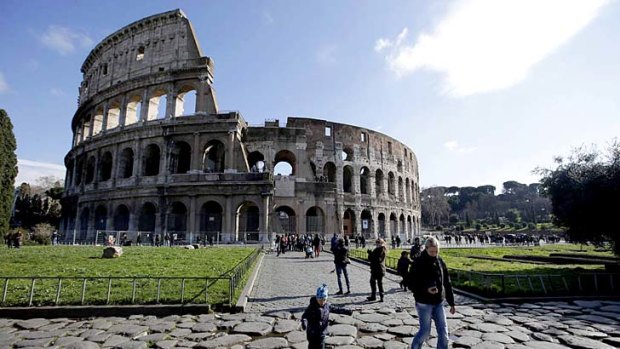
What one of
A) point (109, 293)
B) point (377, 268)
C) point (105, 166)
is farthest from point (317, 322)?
point (105, 166)

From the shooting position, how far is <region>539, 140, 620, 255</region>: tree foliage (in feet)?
33.7

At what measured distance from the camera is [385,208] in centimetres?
3581

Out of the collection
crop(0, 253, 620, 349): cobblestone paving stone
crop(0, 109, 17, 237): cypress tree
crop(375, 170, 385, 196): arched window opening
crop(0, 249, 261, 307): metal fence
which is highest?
crop(375, 170, 385, 196): arched window opening

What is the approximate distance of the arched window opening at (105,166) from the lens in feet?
99.4

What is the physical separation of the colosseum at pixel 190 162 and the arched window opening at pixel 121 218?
96 millimetres

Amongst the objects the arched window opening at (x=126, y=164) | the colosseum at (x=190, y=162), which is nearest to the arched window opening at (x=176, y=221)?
the colosseum at (x=190, y=162)

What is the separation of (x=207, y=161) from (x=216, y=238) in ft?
28.2

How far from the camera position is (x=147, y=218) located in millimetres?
27797

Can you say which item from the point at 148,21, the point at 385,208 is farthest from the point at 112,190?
the point at 385,208

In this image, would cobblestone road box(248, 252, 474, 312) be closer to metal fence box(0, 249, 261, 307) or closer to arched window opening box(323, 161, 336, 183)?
metal fence box(0, 249, 261, 307)

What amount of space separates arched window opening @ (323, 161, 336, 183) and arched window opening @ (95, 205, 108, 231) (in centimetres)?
2019

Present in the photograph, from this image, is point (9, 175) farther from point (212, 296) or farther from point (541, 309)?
point (541, 309)

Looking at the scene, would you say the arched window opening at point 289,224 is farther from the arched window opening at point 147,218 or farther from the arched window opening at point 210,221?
the arched window opening at point 147,218

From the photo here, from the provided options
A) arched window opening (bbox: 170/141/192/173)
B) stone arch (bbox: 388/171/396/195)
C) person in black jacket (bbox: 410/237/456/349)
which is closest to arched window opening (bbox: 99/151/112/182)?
arched window opening (bbox: 170/141/192/173)
